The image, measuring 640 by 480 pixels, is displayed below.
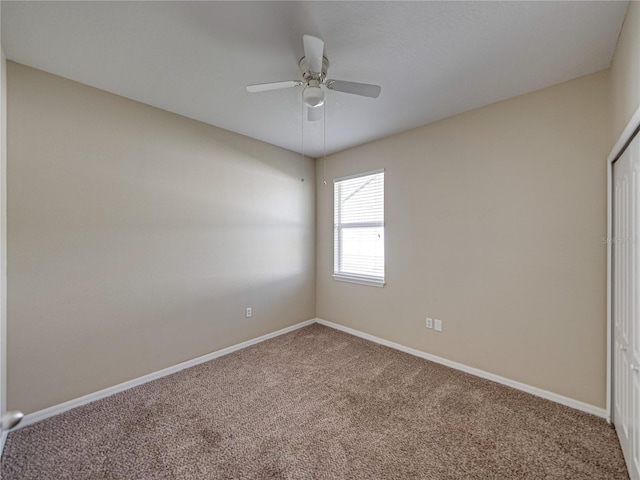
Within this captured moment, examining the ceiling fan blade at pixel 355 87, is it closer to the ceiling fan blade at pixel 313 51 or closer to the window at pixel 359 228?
the ceiling fan blade at pixel 313 51

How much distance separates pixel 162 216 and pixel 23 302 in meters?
1.17

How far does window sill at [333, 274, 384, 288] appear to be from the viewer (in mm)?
3564

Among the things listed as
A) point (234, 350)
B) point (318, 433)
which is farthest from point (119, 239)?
point (318, 433)

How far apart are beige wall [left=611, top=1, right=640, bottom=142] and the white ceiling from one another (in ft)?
0.29

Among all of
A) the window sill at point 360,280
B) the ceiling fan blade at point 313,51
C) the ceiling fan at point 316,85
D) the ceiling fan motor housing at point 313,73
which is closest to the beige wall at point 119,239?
the window sill at point 360,280

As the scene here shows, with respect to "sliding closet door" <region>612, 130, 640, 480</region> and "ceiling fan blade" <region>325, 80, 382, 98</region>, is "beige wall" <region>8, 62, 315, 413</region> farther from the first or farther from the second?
"sliding closet door" <region>612, 130, 640, 480</region>

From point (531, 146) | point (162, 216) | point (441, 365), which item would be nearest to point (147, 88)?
point (162, 216)

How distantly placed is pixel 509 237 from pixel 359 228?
177 centimetres

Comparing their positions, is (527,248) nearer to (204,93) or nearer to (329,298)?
(329,298)

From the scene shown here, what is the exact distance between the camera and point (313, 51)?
164 centimetres

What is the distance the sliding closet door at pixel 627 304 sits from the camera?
59.2 inches

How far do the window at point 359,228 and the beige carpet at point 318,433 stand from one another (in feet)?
4.48

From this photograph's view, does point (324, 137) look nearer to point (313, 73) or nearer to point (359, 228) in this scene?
point (359, 228)

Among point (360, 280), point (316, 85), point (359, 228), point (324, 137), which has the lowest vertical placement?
point (360, 280)
